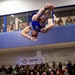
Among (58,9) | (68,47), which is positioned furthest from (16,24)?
(68,47)

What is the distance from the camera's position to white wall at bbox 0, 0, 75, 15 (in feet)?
40.3

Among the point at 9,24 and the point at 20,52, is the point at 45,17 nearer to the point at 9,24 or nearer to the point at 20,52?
the point at 9,24

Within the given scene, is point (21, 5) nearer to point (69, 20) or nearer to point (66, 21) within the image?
point (66, 21)

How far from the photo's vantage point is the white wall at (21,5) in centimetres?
1229

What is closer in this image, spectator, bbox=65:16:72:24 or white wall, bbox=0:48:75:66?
spectator, bbox=65:16:72:24

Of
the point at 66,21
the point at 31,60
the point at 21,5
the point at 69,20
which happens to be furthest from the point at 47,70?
the point at 21,5

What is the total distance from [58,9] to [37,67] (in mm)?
3577

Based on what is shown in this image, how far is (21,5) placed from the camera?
13.0m

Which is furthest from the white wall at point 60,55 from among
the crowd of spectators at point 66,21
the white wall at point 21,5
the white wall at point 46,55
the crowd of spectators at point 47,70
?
the white wall at point 21,5

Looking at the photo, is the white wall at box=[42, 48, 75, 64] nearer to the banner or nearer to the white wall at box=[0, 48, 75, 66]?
the white wall at box=[0, 48, 75, 66]

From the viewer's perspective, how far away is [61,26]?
11.1 meters

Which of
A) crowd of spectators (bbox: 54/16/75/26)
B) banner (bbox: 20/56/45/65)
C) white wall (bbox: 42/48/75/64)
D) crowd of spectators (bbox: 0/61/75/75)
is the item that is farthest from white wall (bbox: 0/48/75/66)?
crowd of spectators (bbox: 54/16/75/26)

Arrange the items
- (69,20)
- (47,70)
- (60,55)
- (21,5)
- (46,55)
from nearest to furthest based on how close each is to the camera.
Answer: (69,20) < (47,70) < (21,5) < (60,55) < (46,55)

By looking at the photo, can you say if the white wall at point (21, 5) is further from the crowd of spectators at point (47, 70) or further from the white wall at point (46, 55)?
the crowd of spectators at point (47, 70)
